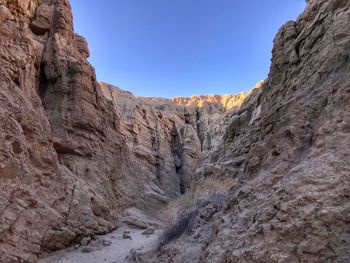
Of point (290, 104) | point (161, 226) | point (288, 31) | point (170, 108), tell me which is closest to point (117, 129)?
point (161, 226)

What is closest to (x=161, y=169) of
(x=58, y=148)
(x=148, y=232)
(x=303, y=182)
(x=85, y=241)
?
(x=148, y=232)

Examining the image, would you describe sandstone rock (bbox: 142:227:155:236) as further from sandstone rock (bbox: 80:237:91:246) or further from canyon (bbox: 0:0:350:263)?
sandstone rock (bbox: 80:237:91:246)

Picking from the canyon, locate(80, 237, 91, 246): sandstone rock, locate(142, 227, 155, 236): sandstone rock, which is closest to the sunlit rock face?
the canyon

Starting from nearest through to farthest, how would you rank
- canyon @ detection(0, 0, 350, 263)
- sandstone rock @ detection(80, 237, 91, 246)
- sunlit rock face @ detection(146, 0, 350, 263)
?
1. sunlit rock face @ detection(146, 0, 350, 263)
2. canyon @ detection(0, 0, 350, 263)
3. sandstone rock @ detection(80, 237, 91, 246)

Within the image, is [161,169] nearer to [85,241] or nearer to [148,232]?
[148,232]

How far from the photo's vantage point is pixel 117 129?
2338 centimetres

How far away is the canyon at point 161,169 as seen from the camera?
4.57 metres

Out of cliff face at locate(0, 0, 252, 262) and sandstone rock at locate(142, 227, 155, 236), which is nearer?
cliff face at locate(0, 0, 252, 262)

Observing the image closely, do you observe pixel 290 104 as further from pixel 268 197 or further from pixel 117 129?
pixel 117 129

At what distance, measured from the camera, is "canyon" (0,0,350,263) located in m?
4.57

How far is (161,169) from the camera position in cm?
3161

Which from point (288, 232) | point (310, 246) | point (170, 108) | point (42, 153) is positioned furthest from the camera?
point (170, 108)

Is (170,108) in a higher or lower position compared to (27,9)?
higher

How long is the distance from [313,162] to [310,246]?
5.01ft
